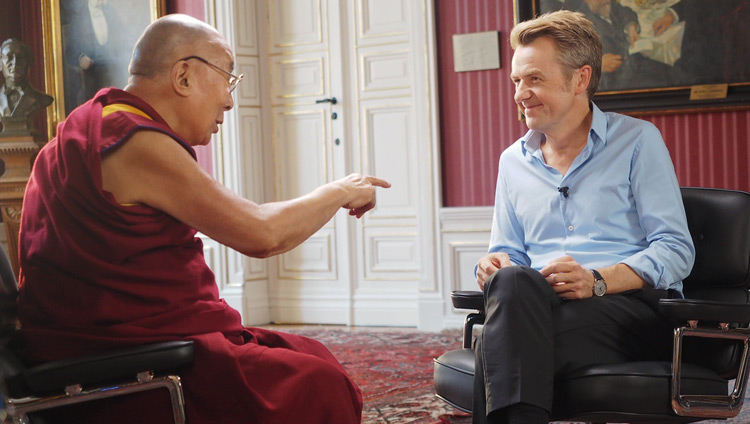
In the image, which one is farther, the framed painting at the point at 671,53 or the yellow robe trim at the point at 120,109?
the framed painting at the point at 671,53

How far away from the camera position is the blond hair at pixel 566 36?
7.64ft

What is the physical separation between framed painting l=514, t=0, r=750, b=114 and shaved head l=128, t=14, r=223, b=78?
361cm

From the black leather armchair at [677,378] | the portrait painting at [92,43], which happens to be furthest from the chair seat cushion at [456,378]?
the portrait painting at [92,43]

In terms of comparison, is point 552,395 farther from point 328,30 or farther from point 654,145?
point 328,30

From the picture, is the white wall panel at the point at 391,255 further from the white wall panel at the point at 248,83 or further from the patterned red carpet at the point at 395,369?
the white wall panel at the point at 248,83

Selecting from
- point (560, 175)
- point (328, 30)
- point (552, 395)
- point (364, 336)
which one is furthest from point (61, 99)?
point (552, 395)

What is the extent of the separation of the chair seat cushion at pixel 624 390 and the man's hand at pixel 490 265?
0.42 meters

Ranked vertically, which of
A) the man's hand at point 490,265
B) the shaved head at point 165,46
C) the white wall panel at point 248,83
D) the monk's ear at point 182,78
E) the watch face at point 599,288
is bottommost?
the watch face at point 599,288

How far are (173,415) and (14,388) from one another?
28 cm

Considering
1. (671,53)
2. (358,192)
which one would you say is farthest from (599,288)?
(671,53)

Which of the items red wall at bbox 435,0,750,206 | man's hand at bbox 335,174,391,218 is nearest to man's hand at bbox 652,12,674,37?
red wall at bbox 435,0,750,206

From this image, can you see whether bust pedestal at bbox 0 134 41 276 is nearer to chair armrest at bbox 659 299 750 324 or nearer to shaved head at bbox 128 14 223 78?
shaved head at bbox 128 14 223 78

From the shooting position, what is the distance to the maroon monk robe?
59.9 inches

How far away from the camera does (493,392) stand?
185 centimetres
